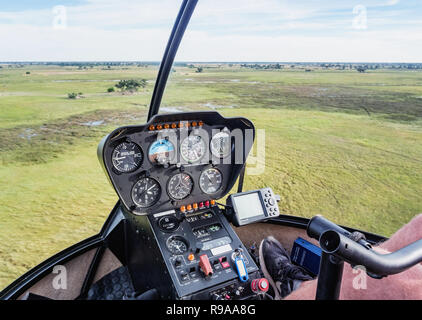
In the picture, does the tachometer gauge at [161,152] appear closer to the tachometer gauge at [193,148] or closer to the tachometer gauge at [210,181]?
the tachometer gauge at [193,148]

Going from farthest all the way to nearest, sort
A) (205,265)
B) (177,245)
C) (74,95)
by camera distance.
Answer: (74,95), (177,245), (205,265)

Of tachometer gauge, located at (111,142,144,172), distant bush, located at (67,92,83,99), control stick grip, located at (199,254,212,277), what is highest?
distant bush, located at (67,92,83,99)

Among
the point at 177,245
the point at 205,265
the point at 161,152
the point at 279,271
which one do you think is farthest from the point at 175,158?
the point at 279,271

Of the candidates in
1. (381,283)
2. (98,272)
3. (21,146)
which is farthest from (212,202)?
(21,146)

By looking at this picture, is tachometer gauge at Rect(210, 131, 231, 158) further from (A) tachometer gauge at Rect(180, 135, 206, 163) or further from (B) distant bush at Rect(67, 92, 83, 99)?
(B) distant bush at Rect(67, 92, 83, 99)

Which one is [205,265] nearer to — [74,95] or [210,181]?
[210,181]

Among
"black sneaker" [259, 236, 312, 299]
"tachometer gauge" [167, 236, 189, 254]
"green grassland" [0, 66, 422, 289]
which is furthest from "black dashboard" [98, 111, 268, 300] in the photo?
"green grassland" [0, 66, 422, 289]

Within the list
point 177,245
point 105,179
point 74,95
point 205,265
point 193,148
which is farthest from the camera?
point 74,95
